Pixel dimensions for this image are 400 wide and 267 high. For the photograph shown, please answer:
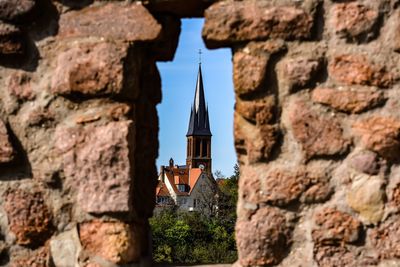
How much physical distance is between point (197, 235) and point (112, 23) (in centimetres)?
2558

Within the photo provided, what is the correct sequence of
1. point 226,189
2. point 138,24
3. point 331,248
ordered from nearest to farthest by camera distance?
1. point 331,248
2. point 138,24
3. point 226,189

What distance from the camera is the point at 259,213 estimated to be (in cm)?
224

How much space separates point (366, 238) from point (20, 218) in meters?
1.42

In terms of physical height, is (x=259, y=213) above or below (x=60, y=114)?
below

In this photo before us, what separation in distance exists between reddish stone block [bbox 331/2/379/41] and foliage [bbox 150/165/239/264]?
17289 millimetres

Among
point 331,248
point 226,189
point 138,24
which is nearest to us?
point 331,248

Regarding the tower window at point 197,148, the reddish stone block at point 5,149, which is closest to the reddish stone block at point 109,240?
the reddish stone block at point 5,149

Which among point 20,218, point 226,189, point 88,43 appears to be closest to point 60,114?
point 88,43

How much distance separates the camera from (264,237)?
2.22 m

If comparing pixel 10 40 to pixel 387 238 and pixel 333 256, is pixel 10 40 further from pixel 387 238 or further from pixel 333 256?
pixel 387 238

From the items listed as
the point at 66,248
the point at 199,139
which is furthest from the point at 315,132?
the point at 199,139

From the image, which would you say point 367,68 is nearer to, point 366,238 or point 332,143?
point 332,143

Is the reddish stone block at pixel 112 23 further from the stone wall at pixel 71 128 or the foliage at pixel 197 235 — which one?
the foliage at pixel 197 235

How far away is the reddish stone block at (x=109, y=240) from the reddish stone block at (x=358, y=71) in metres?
1.06
